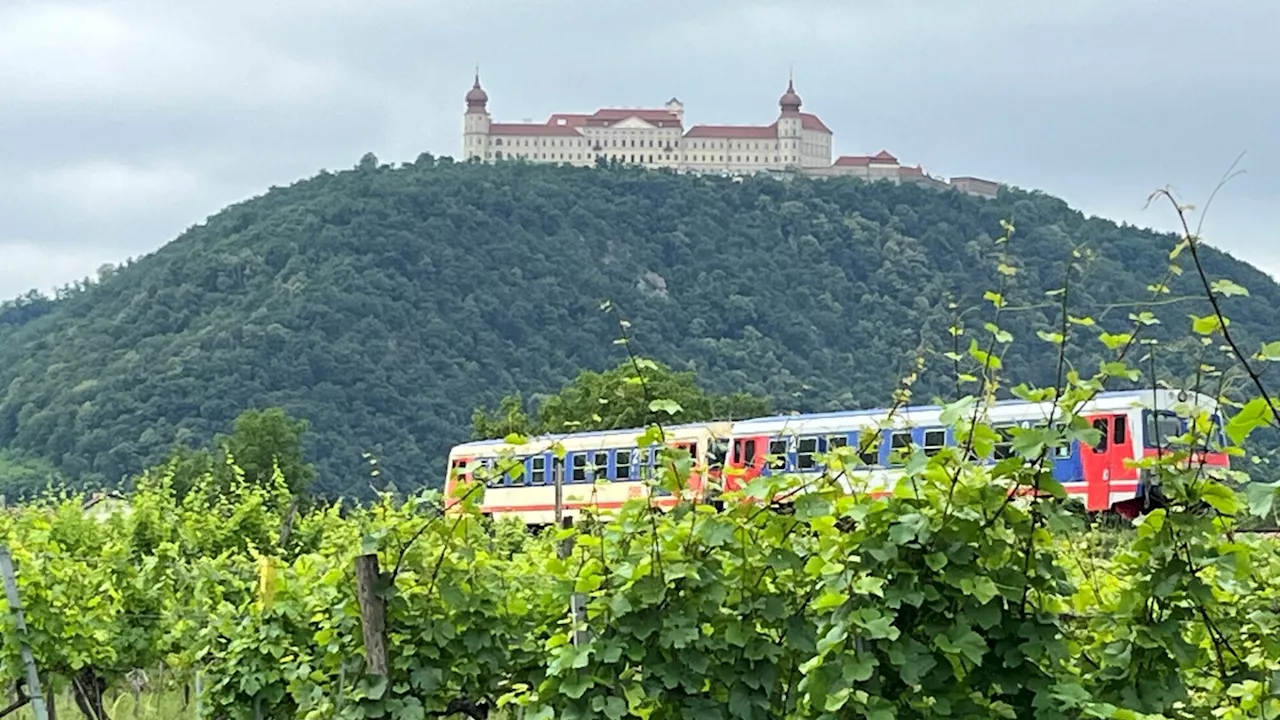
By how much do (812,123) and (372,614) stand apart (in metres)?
149

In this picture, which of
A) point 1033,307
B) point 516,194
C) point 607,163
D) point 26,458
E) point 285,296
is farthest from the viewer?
point 607,163

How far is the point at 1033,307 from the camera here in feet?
13.5

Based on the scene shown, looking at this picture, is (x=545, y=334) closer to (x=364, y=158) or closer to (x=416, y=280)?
(x=416, y=280)

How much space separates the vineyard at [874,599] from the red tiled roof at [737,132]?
144m

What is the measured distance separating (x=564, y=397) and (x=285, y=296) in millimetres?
34268

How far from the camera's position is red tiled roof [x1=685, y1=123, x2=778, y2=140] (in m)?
150

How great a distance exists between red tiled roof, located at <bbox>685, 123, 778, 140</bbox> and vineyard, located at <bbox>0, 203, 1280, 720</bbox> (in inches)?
5667

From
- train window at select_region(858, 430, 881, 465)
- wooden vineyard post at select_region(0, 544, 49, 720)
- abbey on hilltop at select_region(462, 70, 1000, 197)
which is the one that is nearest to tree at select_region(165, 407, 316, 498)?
wooden vineyard post at select_region(0, 544, 49, 720)

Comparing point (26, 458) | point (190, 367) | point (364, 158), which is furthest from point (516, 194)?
point (26, 458)

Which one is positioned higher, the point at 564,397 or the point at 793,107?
the point at 793,107

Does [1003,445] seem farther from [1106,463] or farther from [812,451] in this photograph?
[1106,463]

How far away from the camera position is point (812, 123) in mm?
153250

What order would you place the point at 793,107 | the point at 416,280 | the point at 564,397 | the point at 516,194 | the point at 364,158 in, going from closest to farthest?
the point at 564,397 → the point at 416,280 → the point at 516,194 → the point at 364,158 → the point at 793,107

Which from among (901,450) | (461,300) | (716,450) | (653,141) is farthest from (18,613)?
(653,141)
